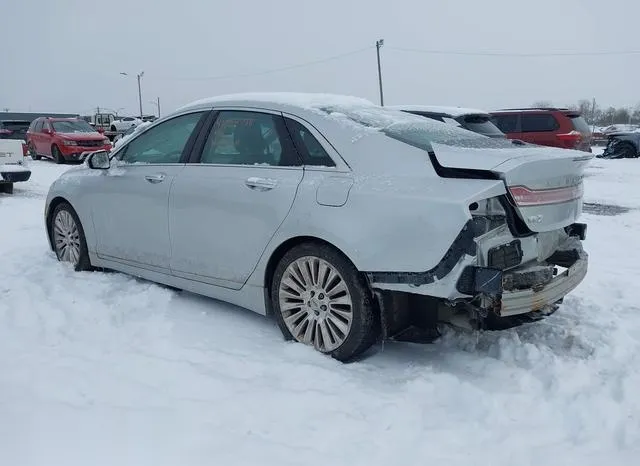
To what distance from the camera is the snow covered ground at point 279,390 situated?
2.60 meters

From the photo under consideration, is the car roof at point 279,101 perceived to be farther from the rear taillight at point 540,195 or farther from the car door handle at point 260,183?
the rear taillight at point 540,195

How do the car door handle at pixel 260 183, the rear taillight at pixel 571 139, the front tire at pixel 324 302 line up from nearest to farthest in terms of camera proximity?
1. the front tire at pixel 324 302
2. the car door handle at pixel 260 183
3. the rear taillight at pixel 571 139

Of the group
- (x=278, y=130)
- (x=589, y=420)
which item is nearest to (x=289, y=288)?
(x=278, y=130)

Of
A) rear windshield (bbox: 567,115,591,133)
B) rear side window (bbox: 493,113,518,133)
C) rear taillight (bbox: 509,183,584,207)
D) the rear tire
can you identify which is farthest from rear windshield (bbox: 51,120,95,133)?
rear taillight (bbox: 509,183,584,207)

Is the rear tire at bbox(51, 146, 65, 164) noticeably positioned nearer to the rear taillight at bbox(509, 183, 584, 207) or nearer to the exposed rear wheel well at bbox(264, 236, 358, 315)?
the exposed rear wheel well at bbox(264, 236, 358, 315)

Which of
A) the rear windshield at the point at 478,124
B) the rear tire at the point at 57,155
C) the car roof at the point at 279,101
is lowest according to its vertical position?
the car roof at the point at 279,101

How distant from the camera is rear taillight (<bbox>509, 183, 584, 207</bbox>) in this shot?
3.13 metres

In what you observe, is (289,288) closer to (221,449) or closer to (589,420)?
(221,449)

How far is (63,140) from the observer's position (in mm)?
17766

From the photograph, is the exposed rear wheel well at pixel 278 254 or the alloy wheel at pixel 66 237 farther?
the alloy wheel at pixel 66 237

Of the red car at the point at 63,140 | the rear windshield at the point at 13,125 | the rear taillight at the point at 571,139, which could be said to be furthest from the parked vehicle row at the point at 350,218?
the rear windshield at the point at 13,125

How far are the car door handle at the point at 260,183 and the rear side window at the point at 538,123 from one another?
11.9 meters

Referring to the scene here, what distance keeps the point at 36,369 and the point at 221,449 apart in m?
Answer: 1.32

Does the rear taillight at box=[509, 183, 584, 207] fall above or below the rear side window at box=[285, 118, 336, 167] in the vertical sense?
below
